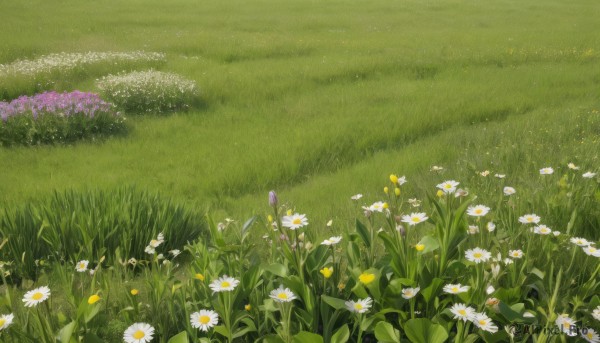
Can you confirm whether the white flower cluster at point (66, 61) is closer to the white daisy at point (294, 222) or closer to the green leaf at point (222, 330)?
the white daisy at point (294, 222)

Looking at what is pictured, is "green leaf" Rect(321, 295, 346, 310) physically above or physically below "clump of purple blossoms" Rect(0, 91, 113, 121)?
above

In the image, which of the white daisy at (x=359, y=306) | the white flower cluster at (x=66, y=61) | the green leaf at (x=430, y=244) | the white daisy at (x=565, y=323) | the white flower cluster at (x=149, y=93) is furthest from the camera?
the white flower cluster at (x=66, y=61)

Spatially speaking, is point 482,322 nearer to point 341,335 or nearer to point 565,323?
point 565,323

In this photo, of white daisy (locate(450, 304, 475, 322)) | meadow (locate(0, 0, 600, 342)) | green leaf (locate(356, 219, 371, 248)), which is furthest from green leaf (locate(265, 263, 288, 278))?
white daisy (locate(450, 304, 475, 322))

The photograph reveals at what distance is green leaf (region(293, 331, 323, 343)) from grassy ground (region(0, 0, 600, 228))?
9.09 feet

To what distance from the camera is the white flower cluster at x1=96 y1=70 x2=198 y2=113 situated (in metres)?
9.80

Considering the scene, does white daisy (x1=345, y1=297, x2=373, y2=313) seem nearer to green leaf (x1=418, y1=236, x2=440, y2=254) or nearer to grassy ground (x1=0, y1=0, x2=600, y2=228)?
green leaf (x1=418, y1=236, x2=440, y2=254)

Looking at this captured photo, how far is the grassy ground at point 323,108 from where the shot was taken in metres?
6.59

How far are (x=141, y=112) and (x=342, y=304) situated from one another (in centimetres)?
794

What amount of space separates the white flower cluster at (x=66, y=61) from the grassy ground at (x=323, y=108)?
0.78m

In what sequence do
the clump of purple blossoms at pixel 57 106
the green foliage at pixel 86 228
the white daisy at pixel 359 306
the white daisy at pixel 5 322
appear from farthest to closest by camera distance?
1. the clump of purple blossoms at pixel 57 106
2. the green foliage at pixel 86 228
3. the white daisy at pixel 359 306
4. the white daisy at pixel 5 322


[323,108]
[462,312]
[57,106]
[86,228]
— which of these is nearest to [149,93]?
[57,106]

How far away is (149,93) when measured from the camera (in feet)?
32.3

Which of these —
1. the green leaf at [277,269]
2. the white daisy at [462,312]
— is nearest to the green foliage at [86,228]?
the green leaf at [277,269]
